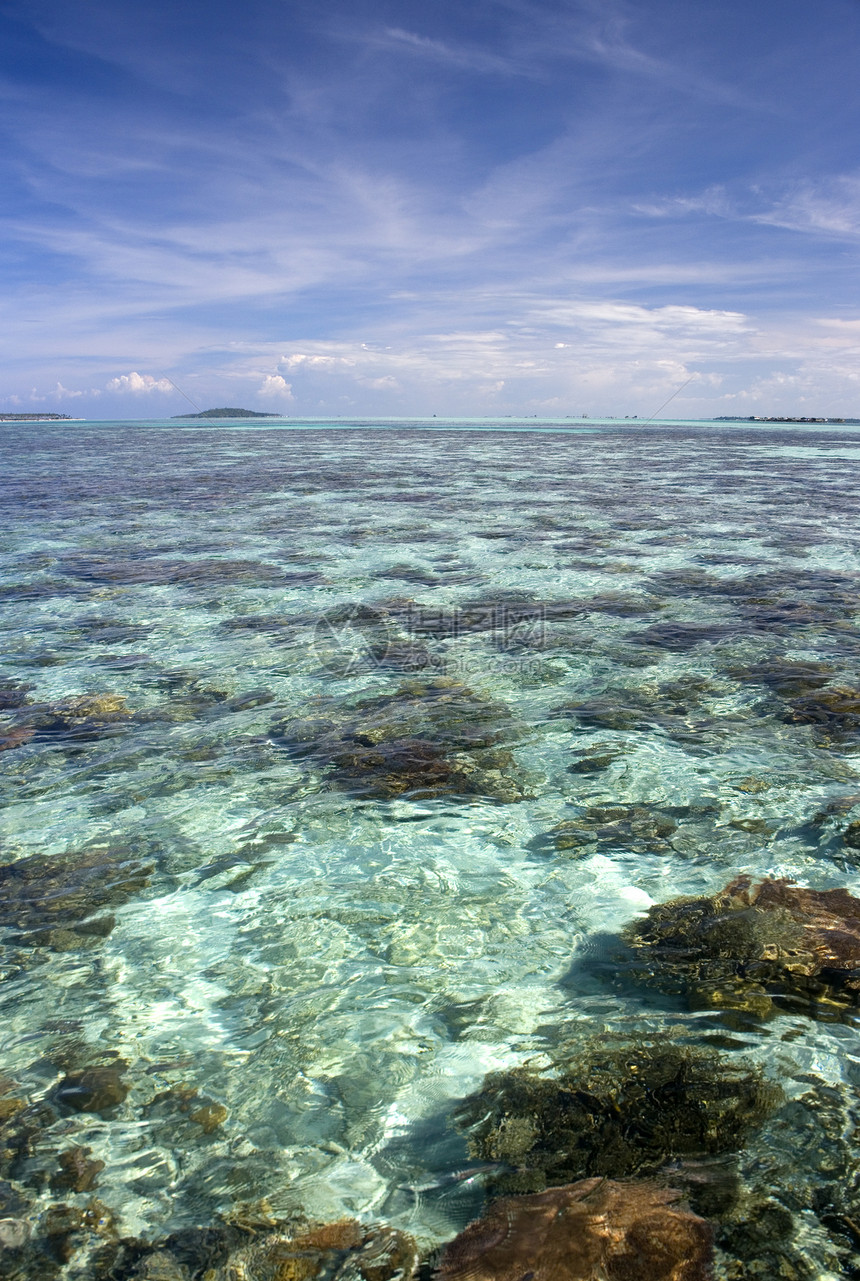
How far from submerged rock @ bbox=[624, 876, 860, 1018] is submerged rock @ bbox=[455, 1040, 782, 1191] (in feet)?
1.65

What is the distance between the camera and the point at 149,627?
430 inches

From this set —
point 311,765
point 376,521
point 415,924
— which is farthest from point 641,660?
point 376,521

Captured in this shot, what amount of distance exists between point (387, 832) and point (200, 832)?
4.81ft

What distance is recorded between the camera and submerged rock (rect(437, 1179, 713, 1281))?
2332 mm

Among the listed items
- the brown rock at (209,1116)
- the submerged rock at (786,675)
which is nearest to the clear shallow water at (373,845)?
the brown rock at (209,1116)

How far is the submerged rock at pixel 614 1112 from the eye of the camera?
278 centimetres

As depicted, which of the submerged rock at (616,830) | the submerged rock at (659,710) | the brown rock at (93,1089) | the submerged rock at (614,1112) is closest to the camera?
the submerged rock at (614,1112)

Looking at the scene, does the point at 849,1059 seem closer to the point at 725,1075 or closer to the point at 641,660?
the point at 725,1075

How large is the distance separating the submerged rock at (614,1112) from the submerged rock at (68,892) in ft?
8.98

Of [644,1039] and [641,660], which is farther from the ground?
[641,660]

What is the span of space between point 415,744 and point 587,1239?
4.62 meters

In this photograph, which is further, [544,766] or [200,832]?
[544,766]

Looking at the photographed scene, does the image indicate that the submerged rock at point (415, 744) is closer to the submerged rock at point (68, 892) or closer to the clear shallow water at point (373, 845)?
the clear shallow water at point (373, 845)

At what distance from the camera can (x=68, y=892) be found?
4.78 m
